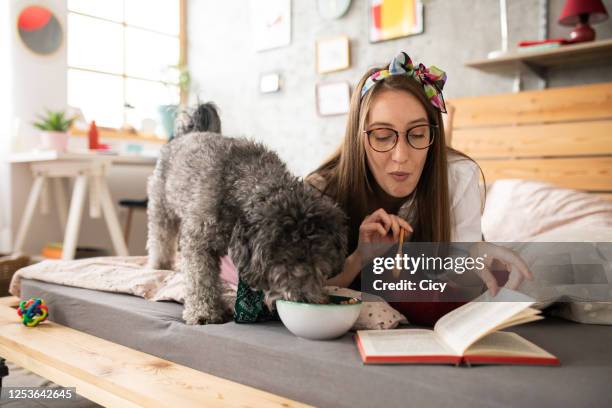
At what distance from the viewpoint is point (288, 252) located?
1.11 metres

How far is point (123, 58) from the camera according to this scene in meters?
5.12

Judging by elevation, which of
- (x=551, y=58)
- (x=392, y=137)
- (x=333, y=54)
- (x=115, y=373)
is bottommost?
(x=115, y=373)

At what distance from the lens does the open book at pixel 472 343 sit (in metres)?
0.94

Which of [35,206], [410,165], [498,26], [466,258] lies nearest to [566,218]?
→ [466,258]

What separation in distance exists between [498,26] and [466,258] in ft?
8.50

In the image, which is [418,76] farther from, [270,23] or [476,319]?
[270,23]

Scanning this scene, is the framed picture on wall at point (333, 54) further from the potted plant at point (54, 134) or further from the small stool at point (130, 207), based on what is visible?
the potted plant at point (54, 134)

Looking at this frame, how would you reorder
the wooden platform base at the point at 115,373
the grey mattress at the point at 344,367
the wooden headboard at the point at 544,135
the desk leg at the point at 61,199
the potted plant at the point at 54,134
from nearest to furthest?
the grey mattress at the point at 344,367, the wooden platform base at the point at 115,373, the wooden headboard at the point at 544,135, the potted plant at the point at 54,134, the desk leg at the point at 61,199

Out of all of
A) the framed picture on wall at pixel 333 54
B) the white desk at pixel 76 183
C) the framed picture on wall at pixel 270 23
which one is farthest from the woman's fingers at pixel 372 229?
the framed picture on wall at pixel 270 23

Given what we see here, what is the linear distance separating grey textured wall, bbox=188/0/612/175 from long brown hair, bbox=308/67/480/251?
2174mm

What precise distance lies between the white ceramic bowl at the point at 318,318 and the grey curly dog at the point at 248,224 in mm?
26

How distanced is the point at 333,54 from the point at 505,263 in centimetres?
336

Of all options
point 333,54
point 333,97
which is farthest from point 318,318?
point 333,54

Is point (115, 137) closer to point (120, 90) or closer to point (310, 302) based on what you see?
point (120, 90)
